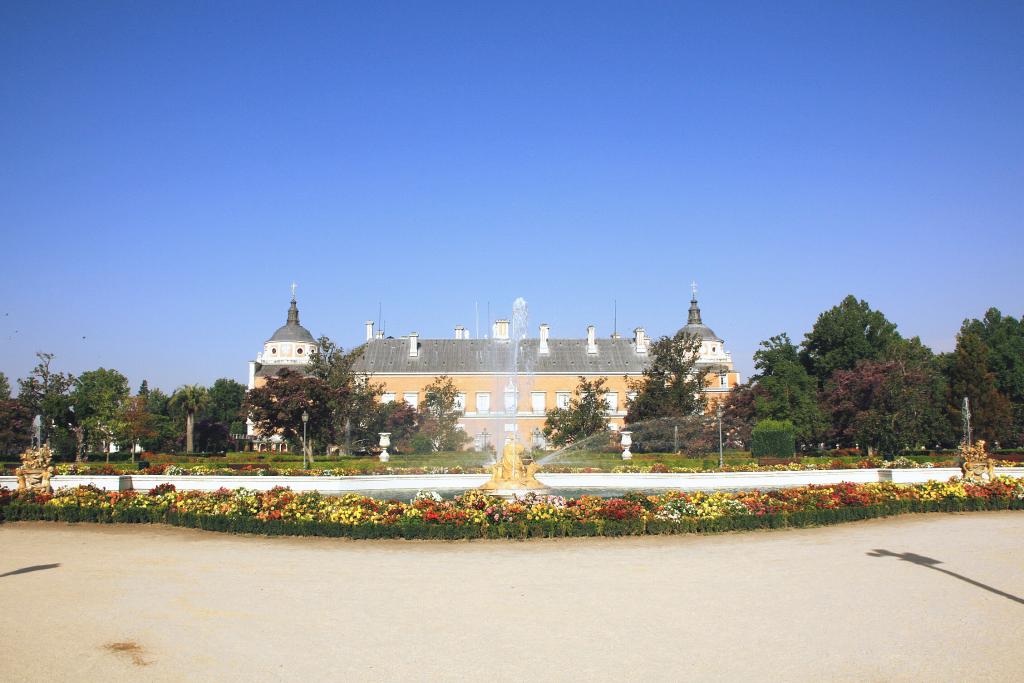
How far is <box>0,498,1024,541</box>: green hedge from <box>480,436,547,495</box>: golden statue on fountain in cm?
382

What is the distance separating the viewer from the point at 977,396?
123 ft

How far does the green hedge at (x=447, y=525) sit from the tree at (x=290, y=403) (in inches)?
731

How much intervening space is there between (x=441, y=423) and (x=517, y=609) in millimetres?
33982

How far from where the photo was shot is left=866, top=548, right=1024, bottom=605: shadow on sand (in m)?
9.34

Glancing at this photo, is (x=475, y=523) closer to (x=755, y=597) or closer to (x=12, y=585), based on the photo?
(x=755, y=597)

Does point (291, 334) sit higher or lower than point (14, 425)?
higher

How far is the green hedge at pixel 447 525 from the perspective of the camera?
13.2 meters

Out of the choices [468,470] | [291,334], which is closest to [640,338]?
[291,334]

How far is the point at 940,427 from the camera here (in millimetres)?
→ 34531

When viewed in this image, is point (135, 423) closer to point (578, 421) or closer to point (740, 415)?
point (578, 421)

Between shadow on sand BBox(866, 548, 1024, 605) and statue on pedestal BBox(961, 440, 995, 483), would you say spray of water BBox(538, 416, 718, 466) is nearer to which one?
statue on pedestal BBox(961, 440, 995, 483)

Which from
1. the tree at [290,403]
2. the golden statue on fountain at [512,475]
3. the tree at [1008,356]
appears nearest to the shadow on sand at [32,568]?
the golden statue on fountain at [512,475]

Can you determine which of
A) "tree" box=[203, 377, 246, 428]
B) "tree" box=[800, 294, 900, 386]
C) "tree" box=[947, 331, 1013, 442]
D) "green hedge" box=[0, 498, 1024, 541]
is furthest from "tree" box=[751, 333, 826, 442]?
"tree" box=[203, 377, 246, 428]

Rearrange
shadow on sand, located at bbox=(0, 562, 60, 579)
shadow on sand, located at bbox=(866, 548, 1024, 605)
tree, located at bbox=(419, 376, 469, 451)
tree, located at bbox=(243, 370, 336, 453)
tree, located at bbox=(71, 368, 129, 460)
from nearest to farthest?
shadow on sand, located at bbox=(866, 548, 1024, 605) → shadow on sand, located at bbox=(0, 562, 60, 579) → tree, located at bbox=(243, 370, 336, 453) → tree, located at bbox=(71, 368, 129, 460) → tree, located at bbox=(419, 376, 469, 451)
